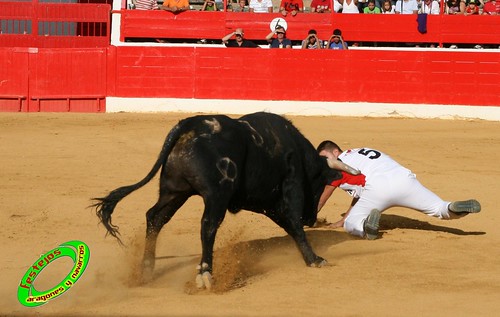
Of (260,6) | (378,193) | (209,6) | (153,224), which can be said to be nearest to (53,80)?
(209,6)

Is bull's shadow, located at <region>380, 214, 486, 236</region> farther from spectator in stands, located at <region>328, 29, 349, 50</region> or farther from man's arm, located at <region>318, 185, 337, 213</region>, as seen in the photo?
spectator in stands, located at <region>328, 29, 349, 50</region>

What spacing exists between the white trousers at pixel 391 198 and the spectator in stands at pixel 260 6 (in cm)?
1218

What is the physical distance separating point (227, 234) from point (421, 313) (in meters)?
3.09

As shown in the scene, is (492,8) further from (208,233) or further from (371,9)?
(208,233)

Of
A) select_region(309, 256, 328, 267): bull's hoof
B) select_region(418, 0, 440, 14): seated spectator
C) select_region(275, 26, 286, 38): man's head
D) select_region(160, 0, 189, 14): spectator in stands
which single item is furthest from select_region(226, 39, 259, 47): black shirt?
select_region(309, 256, 328, 267): bull's hoof

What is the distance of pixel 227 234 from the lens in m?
9.41

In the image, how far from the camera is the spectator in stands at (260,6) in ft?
69.2

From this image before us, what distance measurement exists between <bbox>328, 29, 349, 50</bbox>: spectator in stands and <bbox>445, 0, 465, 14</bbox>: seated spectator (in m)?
2.75

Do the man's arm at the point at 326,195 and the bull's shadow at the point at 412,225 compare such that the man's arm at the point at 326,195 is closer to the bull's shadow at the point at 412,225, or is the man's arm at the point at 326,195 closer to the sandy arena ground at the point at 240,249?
the sandy arena ground at the point at 240,249

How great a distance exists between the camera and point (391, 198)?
932cm

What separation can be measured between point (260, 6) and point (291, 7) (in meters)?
0.68

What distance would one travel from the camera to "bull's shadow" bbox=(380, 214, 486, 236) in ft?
31.9

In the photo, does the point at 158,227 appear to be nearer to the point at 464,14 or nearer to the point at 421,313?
the point at 421,313

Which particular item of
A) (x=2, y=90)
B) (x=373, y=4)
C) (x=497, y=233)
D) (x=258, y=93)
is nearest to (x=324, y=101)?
(x=258, y=93)
